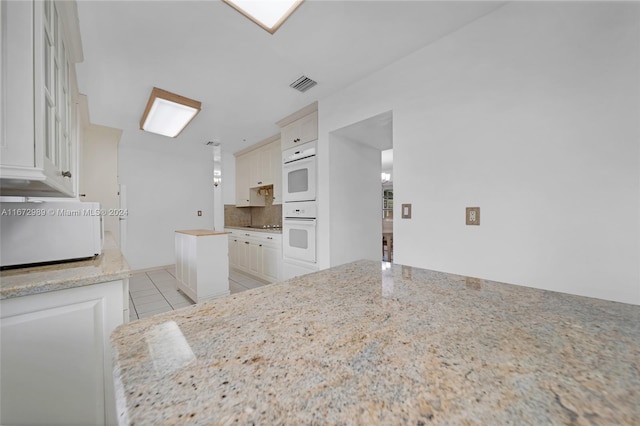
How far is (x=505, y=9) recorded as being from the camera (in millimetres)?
1511

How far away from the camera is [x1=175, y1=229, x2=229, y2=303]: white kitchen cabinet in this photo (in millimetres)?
2746

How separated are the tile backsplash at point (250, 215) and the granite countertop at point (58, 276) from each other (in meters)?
3.38

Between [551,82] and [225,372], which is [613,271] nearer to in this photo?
[551,82]

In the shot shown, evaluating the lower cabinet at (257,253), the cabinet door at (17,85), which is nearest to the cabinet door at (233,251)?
the lower cabinet at (257,253)

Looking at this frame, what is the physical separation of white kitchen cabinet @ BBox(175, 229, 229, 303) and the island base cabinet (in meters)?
1.69

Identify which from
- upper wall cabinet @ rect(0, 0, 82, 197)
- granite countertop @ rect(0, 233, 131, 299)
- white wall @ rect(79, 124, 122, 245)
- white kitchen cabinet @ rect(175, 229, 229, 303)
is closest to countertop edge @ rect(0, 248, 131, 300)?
granite countertop @ rect(0, 233, 131, 299)

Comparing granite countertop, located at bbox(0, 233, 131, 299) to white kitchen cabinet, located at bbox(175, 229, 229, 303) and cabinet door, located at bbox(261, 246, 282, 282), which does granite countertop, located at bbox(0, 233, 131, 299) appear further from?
cabinet door, located at bbox(261, 246, 282, 282)

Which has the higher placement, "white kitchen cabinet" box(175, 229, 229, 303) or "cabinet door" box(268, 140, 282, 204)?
"cabinet door" box(268, 140, 282, 204)

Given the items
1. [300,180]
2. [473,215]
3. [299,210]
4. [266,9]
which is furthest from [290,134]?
[473,215]

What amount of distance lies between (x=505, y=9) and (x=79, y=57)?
293 centimetres

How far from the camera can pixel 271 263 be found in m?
3.54

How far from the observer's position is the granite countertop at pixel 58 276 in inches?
35.4

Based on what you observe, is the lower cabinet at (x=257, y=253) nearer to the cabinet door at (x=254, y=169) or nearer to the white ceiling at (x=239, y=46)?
the cabinet door at (x=254, y=169)

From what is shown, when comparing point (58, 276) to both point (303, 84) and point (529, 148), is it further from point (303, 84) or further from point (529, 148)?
point (529, 148)
